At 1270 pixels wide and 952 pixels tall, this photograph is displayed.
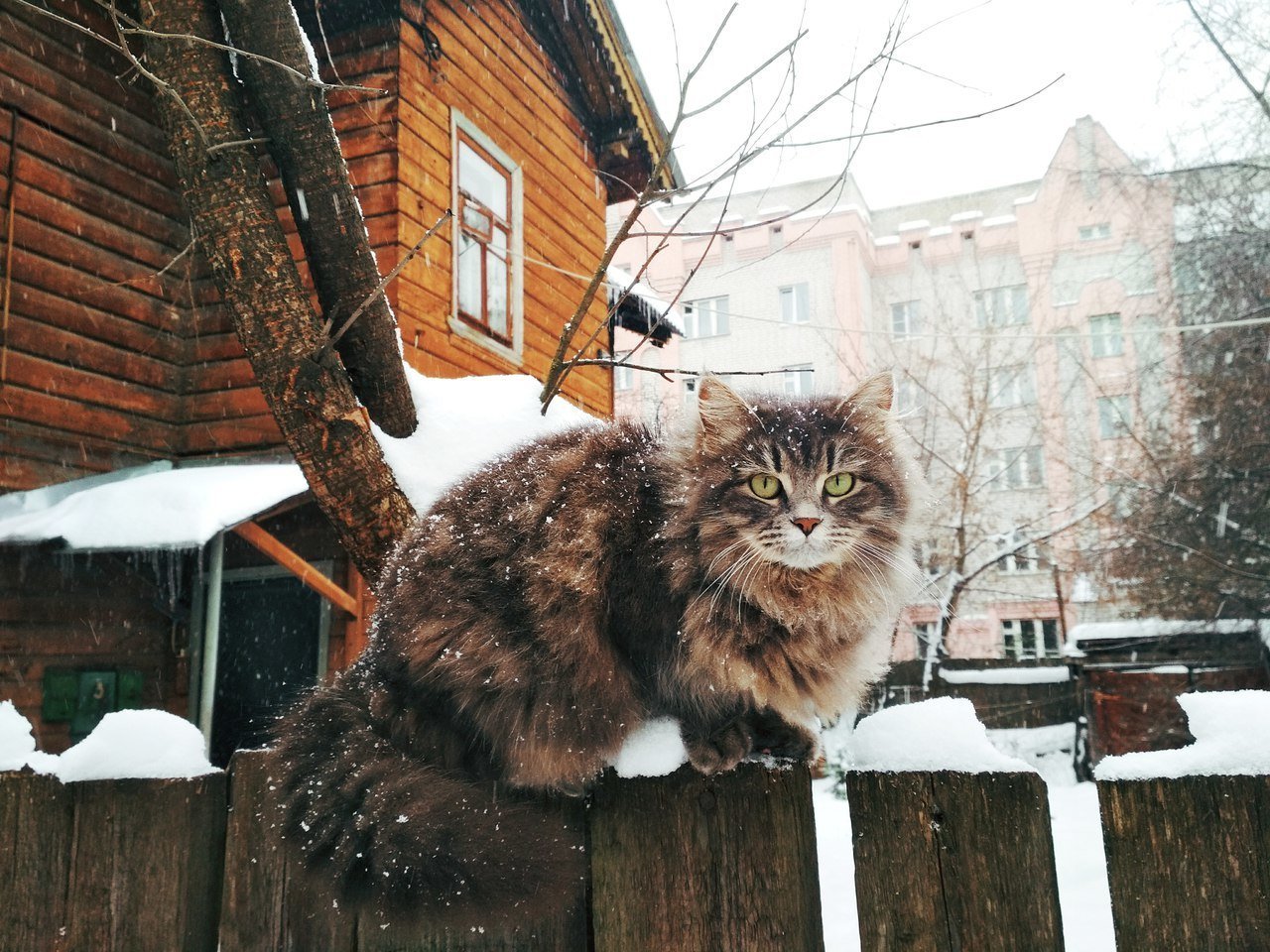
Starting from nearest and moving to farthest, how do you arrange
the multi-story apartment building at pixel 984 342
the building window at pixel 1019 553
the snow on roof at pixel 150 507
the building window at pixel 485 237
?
1. the snow on roof at pixel 150 507
2. the building window at pixel 485 237
3. the building window at pixel 1019 553
4. the multi-story apartment building at pixel 984 342

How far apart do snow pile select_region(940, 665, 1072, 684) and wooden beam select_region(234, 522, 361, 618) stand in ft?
24.9

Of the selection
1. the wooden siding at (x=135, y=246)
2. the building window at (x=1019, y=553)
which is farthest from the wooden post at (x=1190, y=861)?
the building window at (x=1019, y=553)

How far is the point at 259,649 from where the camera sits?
721 cm

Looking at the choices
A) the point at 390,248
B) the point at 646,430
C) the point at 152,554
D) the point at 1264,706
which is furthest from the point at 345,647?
the point at 1264,706

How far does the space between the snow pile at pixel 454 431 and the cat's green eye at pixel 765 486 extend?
0.51 meters

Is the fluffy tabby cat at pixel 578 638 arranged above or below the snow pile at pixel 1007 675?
above

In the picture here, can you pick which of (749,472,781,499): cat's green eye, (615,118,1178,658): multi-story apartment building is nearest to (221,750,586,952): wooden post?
(749,472,781,499): cat's green eye

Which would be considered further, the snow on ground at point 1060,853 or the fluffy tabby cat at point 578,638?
the snow on ground at point 1060,853

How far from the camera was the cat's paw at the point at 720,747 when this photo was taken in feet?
4.38

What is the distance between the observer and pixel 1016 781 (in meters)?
1.13

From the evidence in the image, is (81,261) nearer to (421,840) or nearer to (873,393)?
(873,393)

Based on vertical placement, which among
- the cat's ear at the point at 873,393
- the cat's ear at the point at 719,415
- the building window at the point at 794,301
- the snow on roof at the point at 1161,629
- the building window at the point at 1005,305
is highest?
the building window at the point at 794,301

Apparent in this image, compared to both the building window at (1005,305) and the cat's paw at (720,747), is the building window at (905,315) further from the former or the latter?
the cat's paw at (720,747)

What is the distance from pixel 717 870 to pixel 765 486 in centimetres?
80
